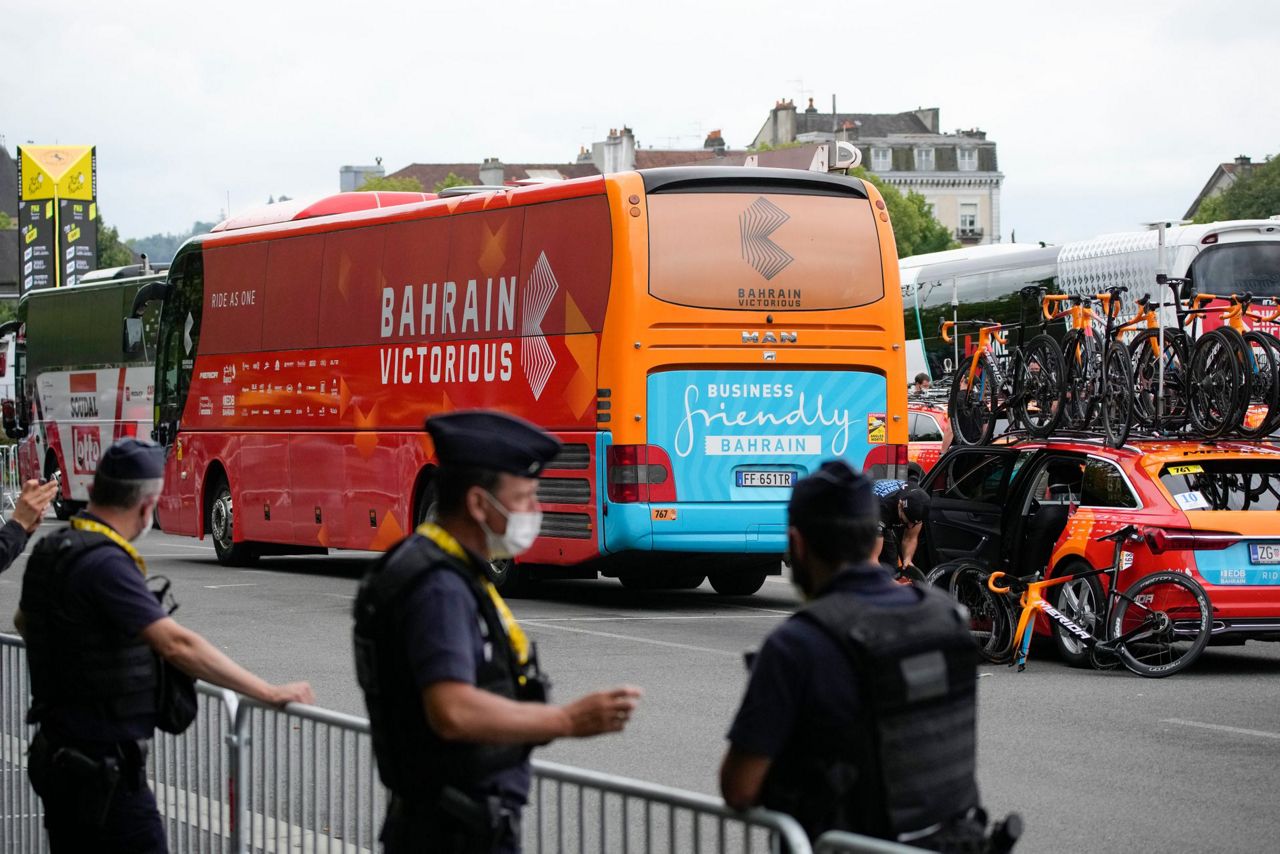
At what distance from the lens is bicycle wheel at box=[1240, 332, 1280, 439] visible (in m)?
13.8

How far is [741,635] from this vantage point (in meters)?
15.8

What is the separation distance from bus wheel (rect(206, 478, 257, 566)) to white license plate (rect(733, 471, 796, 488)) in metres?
8.01

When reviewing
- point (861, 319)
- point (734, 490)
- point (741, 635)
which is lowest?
point (741, 635)

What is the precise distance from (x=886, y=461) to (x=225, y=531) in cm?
895

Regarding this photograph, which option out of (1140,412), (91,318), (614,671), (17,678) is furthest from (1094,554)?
(91,318)

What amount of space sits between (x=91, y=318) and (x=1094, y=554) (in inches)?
847

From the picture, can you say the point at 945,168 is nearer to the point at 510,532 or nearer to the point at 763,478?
the point at 763,478

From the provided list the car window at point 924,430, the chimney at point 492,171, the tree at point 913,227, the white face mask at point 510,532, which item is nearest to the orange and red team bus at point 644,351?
the car window at point 924,430

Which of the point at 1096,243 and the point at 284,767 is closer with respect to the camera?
the point at 284,767

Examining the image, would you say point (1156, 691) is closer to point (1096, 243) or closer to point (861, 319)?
point (861, 319)

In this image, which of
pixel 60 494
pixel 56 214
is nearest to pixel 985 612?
pixel 60 494

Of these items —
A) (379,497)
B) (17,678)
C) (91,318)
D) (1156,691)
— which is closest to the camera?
(17,678)

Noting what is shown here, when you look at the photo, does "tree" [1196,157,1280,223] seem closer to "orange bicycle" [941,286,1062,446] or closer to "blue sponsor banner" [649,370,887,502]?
"orange bicycle" [941,286,1062,446]

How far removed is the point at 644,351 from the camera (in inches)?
653
